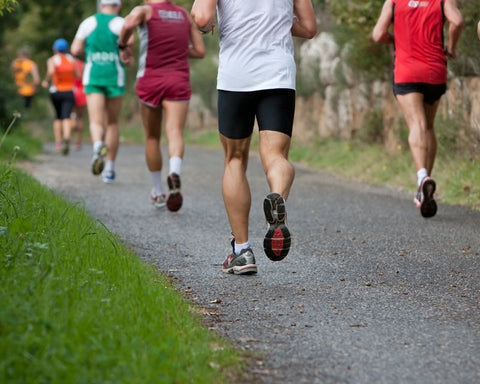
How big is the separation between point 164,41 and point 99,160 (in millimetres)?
2706

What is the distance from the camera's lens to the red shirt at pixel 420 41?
832 centimetres

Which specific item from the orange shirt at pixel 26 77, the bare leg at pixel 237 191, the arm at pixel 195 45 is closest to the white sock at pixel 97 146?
the arm at pixel 195 45

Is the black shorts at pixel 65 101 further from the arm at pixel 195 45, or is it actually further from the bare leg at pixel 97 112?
the arm at pixel 195 45

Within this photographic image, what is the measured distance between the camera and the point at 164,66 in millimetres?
9000

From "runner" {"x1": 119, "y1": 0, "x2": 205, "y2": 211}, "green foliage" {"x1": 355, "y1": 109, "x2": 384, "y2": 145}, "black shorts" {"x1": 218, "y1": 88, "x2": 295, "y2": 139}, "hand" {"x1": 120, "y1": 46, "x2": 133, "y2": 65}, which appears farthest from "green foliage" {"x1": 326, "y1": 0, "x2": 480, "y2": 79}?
Answer: "black shorts" {"x1": 218, "y1": 88, "x2": 295, "y2": 139}

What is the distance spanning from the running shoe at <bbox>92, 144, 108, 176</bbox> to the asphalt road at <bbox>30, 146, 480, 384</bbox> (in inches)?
35.4

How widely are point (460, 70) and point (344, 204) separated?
2231 mm

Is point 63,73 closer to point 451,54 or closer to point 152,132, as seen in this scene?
point 152,132

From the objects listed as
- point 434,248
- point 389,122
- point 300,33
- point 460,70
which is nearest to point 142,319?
point 300,33

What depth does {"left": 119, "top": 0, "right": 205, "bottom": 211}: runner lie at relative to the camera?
29.0 ft

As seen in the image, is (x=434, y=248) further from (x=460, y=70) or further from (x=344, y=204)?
(x=460, y=70)

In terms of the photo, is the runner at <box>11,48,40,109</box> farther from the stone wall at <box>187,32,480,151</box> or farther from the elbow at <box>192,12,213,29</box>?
the elbow at <box>192,12,213,29</box>

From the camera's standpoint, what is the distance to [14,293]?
3.82 m

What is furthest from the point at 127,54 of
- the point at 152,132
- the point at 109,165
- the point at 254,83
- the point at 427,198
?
the point at 254,83
